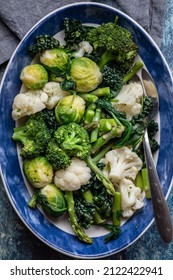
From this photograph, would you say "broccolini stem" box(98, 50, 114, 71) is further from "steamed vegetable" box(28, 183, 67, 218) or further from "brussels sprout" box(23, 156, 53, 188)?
"steamed vegetable" box(28, 183, 67, 218)

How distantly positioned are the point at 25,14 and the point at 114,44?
0.53 m

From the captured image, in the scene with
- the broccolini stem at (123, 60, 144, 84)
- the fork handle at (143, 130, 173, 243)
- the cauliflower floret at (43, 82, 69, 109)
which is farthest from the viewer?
the broccolini stem at (123, 60, 144, 84)

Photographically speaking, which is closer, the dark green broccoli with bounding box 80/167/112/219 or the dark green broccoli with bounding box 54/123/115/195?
the dark green broccoli with bounding box 54/123/115/195

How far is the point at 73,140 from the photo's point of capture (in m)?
2.63

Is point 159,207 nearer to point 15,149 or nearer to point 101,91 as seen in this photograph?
point 101,91

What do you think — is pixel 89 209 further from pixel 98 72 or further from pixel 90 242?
pixel 98 72

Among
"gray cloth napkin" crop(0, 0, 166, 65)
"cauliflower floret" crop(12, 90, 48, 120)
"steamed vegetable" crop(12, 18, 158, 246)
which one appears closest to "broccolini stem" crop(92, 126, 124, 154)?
"steamed vegetable" crop(12, 18, 158, 246)

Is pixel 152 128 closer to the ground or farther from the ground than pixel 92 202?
farther from the ground

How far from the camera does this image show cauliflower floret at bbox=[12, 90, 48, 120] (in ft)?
8.68

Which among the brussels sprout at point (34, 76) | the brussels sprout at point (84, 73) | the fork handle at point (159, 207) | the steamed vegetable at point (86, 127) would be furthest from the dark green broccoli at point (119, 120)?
the brussels sprout at point (34, 76)

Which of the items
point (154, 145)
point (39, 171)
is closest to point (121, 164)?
point (154, 145)

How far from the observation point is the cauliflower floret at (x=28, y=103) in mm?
2645

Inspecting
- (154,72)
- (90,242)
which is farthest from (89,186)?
(154,72)

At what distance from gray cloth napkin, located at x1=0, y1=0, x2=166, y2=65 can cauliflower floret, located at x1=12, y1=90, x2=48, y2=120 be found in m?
0.28
